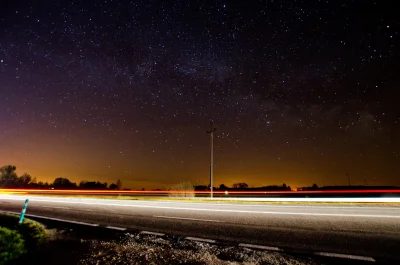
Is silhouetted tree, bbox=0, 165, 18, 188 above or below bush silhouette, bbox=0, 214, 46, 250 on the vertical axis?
above

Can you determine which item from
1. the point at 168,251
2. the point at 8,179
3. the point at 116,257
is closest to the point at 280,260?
the point at 168,251

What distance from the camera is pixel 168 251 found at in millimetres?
5078

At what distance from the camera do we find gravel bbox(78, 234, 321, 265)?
437 centimetres

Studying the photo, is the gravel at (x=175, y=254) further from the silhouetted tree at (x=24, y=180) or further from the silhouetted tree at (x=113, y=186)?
the silhouetted tree at (x=24, y=180)

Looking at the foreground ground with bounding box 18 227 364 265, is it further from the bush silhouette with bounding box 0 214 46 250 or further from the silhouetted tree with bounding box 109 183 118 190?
the silhouetted tree with bounding box 109 183 118 190

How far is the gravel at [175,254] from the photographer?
14.3 ft

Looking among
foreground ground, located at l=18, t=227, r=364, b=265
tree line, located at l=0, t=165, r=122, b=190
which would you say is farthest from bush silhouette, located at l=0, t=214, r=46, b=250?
tree line, located at l=0, t=165, r=122, b=190

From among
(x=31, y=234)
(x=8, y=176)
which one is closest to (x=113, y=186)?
(x=8, y=176)

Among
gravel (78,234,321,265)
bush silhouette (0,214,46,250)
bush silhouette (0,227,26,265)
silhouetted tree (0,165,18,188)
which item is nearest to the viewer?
gravel (78,234,321,265)

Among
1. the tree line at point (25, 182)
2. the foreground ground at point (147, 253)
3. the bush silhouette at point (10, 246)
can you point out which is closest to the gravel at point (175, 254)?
the foreground ground at point (147, 253)

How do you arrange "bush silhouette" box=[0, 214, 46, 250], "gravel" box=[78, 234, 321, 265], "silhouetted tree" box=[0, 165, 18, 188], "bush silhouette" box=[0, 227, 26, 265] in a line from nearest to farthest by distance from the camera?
"gravel" box=[78, 234, 321, 265] → "bush silhouette" box=[0, 227, 26, 265] → "bush silhouette" box=[0, 214, 46, 250] → "silhouetted tree" box=[0, 165, 18, 188]

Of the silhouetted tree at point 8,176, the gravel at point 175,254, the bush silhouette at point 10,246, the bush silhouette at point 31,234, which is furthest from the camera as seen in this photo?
the silhouetted tree at point 8,176

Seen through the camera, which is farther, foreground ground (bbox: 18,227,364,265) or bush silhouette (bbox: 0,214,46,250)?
bush silhouette (bbox: 0,214,46,250)

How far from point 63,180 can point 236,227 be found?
11304 cm
